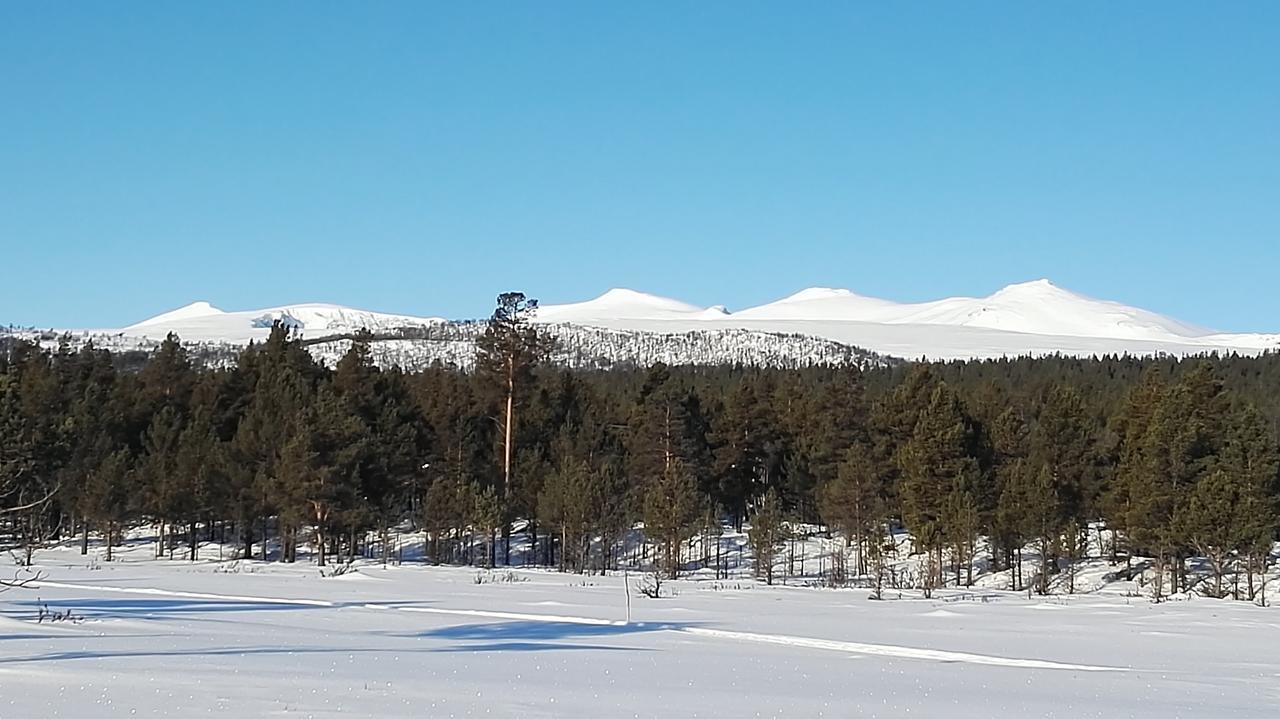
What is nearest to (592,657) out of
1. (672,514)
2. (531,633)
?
(531,633)

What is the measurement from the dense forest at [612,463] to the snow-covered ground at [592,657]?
776 inches

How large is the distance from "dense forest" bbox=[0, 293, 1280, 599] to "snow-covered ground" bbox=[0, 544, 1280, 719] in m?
19.7

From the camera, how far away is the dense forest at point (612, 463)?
48688 mm

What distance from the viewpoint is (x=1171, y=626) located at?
25.2 m

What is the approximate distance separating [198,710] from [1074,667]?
11209mm

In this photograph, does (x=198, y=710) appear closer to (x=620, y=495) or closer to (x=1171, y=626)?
(x=1171, y=626)

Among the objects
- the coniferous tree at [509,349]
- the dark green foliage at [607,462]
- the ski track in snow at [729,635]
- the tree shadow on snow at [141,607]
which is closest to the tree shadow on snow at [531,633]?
the ski track in snow at [729,635]

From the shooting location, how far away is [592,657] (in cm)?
1510

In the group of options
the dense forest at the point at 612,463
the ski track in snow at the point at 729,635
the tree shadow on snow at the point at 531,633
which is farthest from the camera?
the dense forest at the point at 612,463

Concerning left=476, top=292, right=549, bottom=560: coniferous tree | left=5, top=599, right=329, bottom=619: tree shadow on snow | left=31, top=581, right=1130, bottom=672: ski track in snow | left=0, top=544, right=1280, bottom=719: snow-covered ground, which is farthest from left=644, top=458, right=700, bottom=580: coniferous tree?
left=5, top=599, right=329, bottom=619: tree shadow on snow

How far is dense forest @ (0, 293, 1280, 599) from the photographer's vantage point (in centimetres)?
4869

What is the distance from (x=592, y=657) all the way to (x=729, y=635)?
5.48m

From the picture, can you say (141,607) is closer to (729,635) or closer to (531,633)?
(531,633)

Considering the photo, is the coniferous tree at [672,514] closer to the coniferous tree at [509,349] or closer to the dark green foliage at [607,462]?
the dark green foliage at [607,462]
